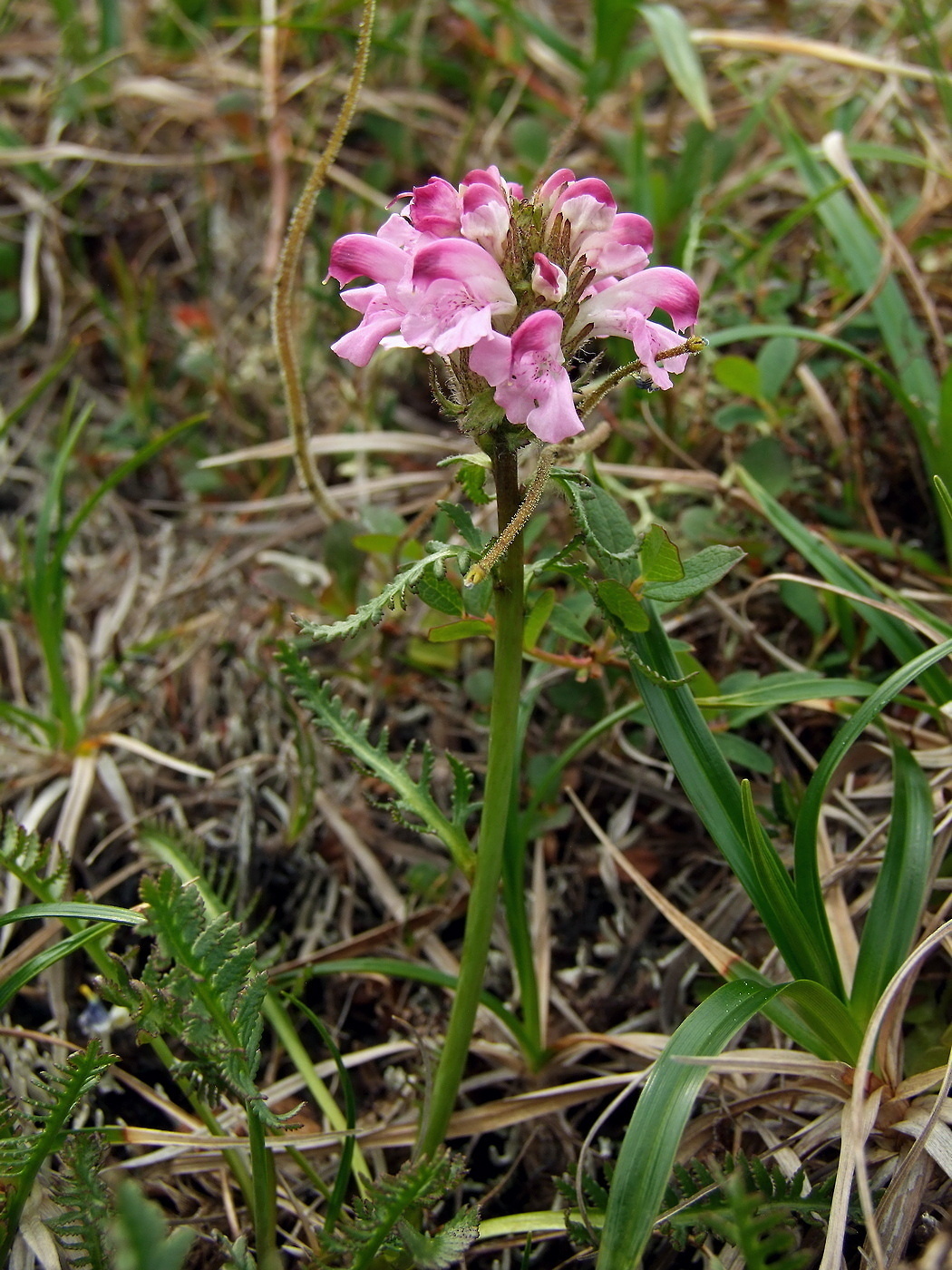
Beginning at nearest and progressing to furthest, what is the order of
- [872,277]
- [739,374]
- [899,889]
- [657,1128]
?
[657,1128]
[899,889]
[739,374]
[872,277]

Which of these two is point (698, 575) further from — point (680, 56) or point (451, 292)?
point (680, 56)

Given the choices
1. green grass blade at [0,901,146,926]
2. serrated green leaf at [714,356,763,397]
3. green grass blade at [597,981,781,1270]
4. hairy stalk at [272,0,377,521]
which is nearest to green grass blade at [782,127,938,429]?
serrated green leaf at [714,356,763,397]

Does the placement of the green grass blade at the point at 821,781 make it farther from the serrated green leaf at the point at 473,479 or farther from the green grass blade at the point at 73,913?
the green grass blade at the point at 73,913

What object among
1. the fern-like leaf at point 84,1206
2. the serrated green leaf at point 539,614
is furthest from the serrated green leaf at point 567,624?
the fern-like leaf at point 84,1206

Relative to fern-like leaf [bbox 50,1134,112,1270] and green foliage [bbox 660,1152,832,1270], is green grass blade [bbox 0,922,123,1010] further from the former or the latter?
green foliage [bbox 660,1152,832,1270]

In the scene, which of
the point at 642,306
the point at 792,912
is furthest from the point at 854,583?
the point at 642,306

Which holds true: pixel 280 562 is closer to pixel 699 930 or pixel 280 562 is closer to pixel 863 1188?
pixel 699 930
